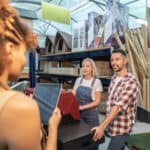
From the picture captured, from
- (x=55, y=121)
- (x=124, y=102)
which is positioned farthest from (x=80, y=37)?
(x=55, y=121)

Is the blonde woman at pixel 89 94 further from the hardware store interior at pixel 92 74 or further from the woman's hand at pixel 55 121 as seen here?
the woman's hand at pixel 55 121

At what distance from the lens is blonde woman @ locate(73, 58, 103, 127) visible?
2709mm

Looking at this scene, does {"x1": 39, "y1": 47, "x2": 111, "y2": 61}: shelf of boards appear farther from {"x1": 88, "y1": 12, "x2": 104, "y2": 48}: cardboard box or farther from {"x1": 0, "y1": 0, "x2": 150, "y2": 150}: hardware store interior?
{"x1": 88, "y1": 12, "x2": 104, "y2": 48}: cardboard box

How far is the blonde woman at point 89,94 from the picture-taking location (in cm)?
271

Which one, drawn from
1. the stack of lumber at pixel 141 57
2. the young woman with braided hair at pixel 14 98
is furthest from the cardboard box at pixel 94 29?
the young woman with braided hair at pixel 14 98

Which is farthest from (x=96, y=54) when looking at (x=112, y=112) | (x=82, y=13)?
(x=82, y=13)

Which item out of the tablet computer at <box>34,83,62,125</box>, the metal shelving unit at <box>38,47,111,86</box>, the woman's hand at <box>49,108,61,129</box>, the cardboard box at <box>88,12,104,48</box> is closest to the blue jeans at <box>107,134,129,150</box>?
the tablet computer at <box>34,83,62,125</box>

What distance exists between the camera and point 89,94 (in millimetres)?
2732

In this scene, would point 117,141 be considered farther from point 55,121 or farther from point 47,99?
point 55,121

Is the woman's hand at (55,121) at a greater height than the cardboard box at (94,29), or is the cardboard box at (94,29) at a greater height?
the cardboard box at (94,29)

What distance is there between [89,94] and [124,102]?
70cm

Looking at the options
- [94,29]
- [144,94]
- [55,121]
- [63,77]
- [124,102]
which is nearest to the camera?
[55,121]

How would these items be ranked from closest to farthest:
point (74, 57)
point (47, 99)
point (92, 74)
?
point (47, 99) → point (92, 74) → point (74, 57)

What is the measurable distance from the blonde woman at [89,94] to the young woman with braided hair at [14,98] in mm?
1864
